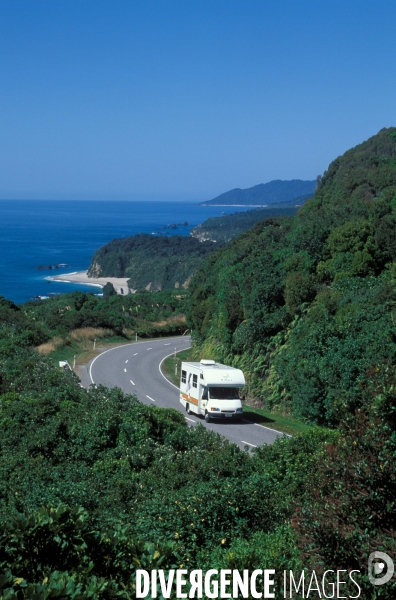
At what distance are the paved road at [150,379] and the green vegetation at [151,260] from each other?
58390 mm

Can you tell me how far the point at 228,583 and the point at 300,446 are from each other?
666 cm

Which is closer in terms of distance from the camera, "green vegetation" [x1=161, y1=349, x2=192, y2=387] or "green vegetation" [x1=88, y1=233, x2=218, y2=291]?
"green vegetation" [x1=161, y1=349, x2=192, y2=387]

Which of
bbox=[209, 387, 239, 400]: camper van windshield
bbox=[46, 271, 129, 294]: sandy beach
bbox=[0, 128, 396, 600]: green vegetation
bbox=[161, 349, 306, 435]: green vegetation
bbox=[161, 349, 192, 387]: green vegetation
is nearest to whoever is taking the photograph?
bbox=[0, 128, 396, 600]: green vegetation

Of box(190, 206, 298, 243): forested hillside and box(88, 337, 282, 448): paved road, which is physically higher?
box(190, 206, 298, 243): forested hillside

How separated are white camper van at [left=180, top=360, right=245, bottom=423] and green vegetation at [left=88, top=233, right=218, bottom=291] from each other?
74772mm

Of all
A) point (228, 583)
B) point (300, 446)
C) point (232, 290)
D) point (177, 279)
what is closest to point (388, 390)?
point (228, 583)

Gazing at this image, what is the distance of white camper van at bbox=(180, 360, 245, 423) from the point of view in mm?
22672

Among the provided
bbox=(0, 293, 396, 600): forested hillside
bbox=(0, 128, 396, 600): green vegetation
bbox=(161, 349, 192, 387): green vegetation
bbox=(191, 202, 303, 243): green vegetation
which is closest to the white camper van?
bbox=(0, 128, 396, 600): green vegetation

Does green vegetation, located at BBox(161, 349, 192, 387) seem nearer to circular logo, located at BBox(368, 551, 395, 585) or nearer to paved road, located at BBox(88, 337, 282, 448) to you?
paved road, located at BBox(88, 337, 282, 448)

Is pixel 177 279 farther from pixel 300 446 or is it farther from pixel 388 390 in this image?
pixel 388 390

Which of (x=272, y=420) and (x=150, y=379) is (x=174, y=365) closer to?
(x=150, y=379)

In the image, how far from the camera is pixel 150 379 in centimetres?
3119

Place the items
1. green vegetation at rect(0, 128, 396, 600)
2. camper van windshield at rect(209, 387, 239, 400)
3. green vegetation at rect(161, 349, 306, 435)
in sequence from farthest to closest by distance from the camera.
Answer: camper van windshield at rect(209, 387, 239, 400) → green vegetation at rect(161, 349, 306, 435) → green vegetation at rect(0, 128, 396, 600)

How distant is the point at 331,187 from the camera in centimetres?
4931
